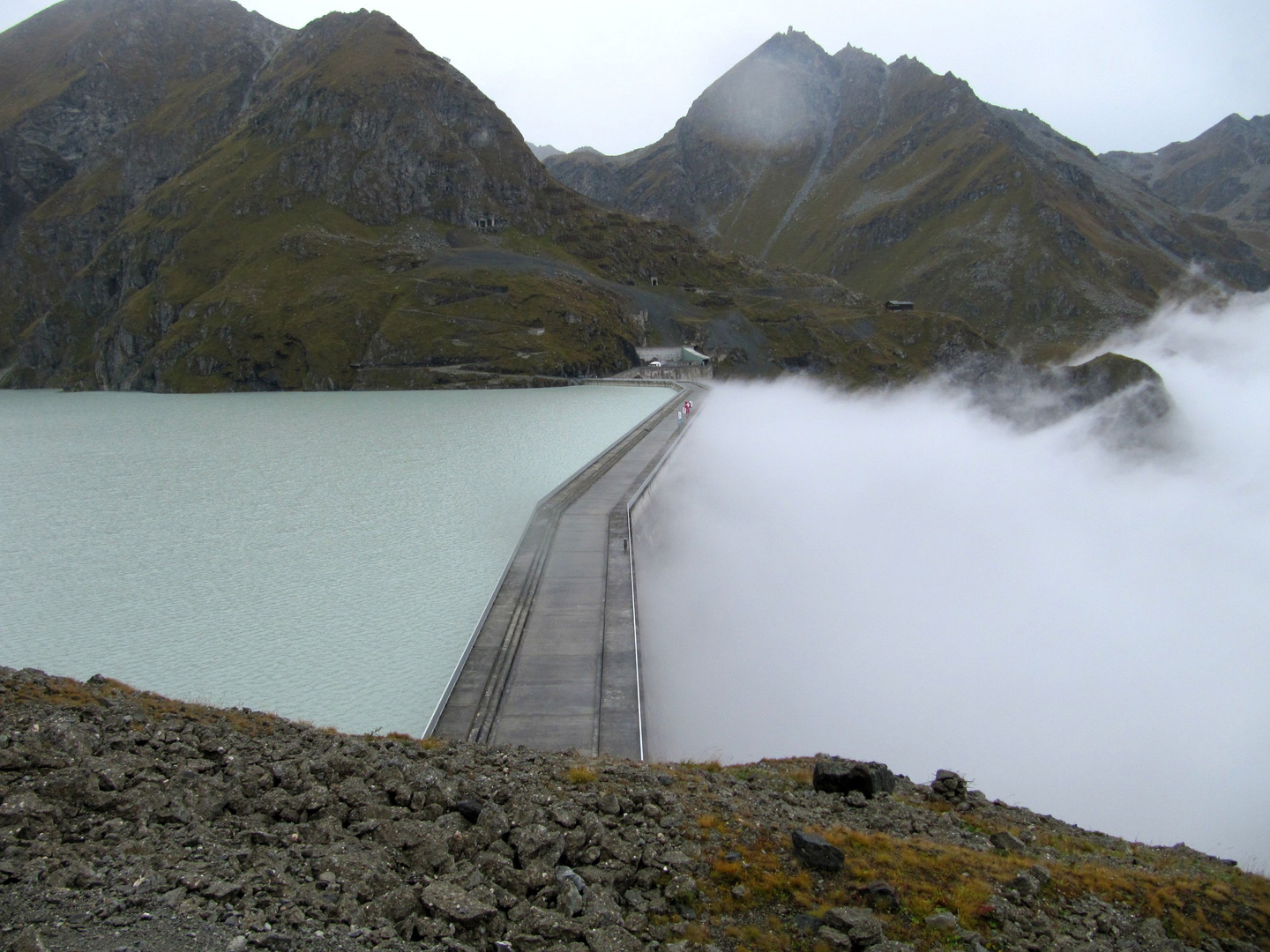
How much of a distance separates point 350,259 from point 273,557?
109418 millimetres

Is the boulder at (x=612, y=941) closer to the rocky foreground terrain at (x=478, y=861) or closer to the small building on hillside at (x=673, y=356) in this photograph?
the rocky foreground terrain at (x=478, y=861)

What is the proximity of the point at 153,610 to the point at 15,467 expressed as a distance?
31.4 meters

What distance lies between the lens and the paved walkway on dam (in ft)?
40.9

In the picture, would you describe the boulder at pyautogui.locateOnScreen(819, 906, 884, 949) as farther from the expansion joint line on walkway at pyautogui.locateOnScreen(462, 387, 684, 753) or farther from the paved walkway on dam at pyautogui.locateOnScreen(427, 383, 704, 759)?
the expansion joint line on walkway at pyautogui.locateOnScreen(462, 387, 684, 753)

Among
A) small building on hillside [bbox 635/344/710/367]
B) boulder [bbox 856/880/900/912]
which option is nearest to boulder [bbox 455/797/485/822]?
boulder [bbox 856/880/900/912]

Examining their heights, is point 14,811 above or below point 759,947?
above

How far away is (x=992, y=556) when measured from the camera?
133 feet

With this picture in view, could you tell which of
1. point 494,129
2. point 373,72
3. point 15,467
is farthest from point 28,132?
point 15,467

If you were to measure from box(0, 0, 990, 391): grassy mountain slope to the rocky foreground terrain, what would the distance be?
88.9 m

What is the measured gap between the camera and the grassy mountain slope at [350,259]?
106 metres

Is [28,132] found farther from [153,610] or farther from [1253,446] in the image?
[1253,446]

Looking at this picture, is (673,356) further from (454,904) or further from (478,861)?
(454,904)

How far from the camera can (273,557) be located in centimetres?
2295

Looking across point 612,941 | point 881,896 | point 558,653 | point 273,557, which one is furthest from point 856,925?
point 273,557
